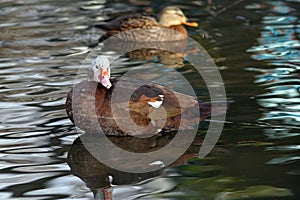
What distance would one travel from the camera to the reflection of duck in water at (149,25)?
464 inches

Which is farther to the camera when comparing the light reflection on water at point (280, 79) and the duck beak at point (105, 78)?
the duck beak at point (105, 78)

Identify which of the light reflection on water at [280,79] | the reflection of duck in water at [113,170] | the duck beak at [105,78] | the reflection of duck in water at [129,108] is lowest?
the light reflection on water at [280,79]

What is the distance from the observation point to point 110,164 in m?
6.02

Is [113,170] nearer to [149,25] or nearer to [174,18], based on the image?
[149,25]

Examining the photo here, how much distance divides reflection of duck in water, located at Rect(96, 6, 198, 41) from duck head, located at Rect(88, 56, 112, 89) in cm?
500

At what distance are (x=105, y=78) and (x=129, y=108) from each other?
408 mm

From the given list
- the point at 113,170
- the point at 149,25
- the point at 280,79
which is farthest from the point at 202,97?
the point at 149,25

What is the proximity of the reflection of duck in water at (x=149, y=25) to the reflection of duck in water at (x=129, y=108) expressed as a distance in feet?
16.8

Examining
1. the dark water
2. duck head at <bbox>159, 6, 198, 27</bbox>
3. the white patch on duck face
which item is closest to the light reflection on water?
the dark water

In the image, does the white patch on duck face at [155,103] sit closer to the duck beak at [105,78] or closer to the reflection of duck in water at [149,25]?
the duck beak at [105,78]

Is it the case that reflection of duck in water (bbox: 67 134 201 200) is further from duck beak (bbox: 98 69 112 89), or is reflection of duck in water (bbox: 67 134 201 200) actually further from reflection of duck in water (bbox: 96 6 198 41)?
reflection of duck in water (bbox: 96 6 198 41)

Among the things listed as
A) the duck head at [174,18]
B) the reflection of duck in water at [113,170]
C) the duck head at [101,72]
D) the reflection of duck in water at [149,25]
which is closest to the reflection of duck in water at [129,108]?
the duck head at [101,72]

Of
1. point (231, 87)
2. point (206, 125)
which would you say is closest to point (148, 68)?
point (231, 87)

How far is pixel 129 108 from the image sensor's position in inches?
255
